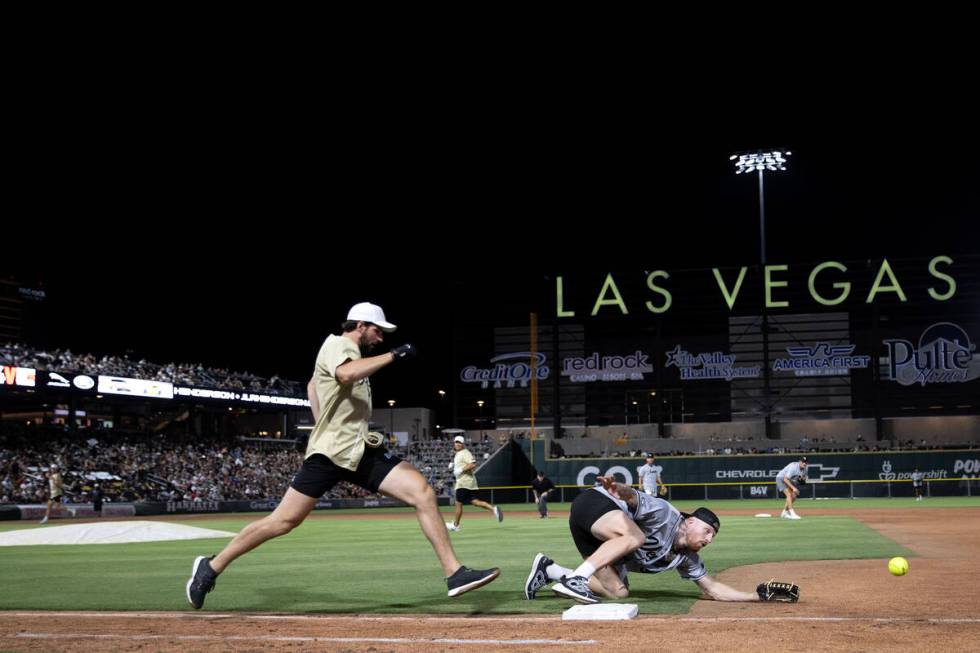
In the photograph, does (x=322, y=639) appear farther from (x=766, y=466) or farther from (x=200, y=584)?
(x=766, y=466)

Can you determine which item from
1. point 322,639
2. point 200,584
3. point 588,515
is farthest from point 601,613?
point 200,584

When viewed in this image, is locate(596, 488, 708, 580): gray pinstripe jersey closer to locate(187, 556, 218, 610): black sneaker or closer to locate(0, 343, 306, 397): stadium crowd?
locate(187, 556, 218, 610): black sneaker

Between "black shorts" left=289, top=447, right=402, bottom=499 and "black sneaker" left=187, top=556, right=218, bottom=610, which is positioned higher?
"black shorts" left=289, top=447, right=402, bottom=499

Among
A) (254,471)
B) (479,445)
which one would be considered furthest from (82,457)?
(479,445)

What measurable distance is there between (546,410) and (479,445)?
1604 centimetres

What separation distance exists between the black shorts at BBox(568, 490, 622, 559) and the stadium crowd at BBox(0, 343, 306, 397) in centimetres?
4077

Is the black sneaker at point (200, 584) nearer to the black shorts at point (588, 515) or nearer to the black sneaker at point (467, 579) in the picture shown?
the black sneaker at point (467, 579)

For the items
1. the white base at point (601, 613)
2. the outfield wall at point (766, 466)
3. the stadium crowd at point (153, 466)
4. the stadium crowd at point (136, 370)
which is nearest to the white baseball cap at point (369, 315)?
the white base at point (601, 613)

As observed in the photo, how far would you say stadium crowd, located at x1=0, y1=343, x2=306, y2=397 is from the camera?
145ft

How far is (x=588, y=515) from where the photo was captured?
728 cm

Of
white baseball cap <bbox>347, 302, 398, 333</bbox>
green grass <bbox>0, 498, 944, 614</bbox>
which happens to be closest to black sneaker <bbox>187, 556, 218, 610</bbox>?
green grass <bbox>0, 498, 944, 614</bbox>

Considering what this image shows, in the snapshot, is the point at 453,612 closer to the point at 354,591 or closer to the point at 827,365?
the point at 354,591

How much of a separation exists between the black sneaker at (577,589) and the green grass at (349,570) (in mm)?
207

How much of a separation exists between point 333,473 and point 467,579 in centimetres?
122
